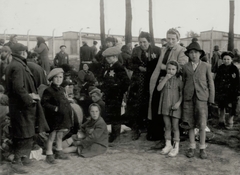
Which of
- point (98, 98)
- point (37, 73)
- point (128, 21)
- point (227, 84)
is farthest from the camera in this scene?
point (128, 21)

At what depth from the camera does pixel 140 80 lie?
18.9 ft

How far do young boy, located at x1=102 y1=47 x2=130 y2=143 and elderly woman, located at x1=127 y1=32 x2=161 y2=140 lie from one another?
0.25 m

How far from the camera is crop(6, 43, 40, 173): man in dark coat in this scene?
165 inches

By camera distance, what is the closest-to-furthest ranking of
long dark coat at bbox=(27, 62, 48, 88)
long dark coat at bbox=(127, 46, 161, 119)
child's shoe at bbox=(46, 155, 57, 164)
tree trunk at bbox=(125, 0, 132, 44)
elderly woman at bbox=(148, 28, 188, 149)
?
child's shoe at bbox=(46, 155, 57, 164), elderly woman at bbox=(148, 28, 188, 149), long dark coat at bbox=(27, 62, 48, 88), long dark coat at bbox=(127, 46, 161, 119), tree trunk at bbox=(125, 0, 132, 44)

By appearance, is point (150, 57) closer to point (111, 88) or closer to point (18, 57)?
point (111, 88)

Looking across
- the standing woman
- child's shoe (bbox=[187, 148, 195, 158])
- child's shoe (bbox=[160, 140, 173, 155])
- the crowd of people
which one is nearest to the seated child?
the crowd of people

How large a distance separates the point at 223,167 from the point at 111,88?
233 cm

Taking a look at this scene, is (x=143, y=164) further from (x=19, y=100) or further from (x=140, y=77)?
Answer: (x=19, y=100)

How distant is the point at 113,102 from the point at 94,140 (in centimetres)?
90

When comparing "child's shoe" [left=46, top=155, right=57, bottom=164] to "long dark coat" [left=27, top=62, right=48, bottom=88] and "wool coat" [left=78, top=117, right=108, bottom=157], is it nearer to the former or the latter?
"wool coat" [left=78, top=117, right=108, bottom=157]

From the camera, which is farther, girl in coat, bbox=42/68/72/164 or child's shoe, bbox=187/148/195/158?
child's shoe, bbox=187/148/195/158

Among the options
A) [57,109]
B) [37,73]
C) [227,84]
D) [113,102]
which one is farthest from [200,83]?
[37,73]

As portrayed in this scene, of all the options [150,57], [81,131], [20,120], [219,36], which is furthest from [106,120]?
[219,36]

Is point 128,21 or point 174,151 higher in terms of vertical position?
point 128,21
